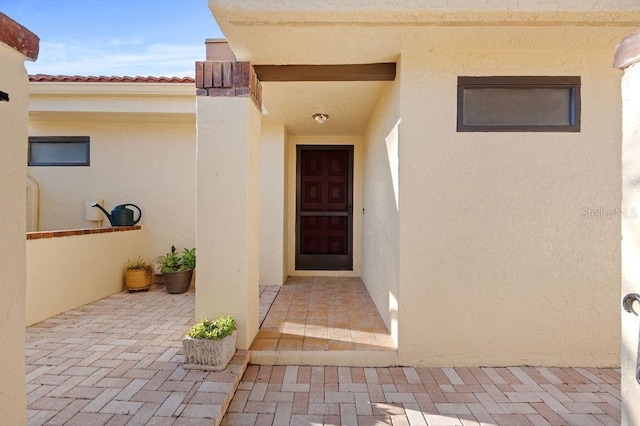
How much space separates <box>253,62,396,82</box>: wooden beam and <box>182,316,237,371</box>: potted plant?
7.98ft

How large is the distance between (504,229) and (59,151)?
7.18m

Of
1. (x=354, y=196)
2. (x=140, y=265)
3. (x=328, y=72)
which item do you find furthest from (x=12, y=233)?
(x=354, y=196)

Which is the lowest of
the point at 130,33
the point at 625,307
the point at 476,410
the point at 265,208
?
the point at 476,410

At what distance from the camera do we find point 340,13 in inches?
104

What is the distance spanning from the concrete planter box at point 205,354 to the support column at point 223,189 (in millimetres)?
343

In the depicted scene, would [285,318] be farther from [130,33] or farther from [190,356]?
[130,33]

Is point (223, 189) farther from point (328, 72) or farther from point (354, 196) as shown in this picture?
point (354, 196)

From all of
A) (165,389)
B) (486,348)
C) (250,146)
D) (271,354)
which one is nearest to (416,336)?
(486,348)

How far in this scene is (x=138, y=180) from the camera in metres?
6.36

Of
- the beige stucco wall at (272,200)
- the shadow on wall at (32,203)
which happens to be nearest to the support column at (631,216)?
the beige stucco wall at (272,200)

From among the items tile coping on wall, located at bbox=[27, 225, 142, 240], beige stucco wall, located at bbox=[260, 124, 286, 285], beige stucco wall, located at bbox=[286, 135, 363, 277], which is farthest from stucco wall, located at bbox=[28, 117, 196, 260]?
beige stucco wall, located at bbox=[286, 135, 363, 277]

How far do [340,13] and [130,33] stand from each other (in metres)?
7.27

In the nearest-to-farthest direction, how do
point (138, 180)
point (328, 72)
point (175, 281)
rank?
point (328, 72), point (175, 281), point (138, 180)

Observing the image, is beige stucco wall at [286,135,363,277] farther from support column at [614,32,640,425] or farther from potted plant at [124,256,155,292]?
support column at [614,32,640,425]
